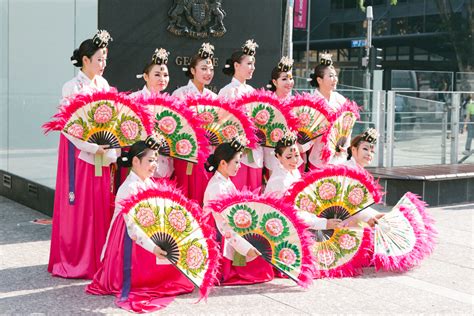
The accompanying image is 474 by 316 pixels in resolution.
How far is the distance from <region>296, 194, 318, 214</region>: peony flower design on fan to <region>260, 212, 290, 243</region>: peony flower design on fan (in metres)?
0.47

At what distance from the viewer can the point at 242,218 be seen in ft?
17.9

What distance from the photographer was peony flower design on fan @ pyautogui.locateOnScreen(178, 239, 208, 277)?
4.96 metres

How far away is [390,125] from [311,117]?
13.8 feet

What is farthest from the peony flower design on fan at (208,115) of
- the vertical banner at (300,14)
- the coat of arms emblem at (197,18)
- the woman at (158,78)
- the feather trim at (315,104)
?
the vertical banner at (300,14)

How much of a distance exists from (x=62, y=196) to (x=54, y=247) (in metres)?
0.40

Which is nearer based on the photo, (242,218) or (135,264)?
(135,264)

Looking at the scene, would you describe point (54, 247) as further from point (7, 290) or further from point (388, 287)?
point (388, 287)

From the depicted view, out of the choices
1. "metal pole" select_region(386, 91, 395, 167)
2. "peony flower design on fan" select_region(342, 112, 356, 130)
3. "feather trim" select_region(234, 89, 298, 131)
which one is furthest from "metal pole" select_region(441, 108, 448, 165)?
"feather trim" select_region(234, 89, 298, 131)

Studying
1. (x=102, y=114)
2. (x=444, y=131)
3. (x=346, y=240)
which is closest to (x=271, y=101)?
(x=346, y=240)

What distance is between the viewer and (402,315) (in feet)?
16.0

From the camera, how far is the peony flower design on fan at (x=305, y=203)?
234 inches

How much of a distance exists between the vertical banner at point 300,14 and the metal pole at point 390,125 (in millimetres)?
21453

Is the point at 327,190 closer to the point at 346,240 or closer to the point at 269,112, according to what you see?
the point at 346,240

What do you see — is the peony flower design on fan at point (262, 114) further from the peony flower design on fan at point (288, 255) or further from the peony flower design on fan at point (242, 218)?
the peony flower design on fan at point (288, 255)
